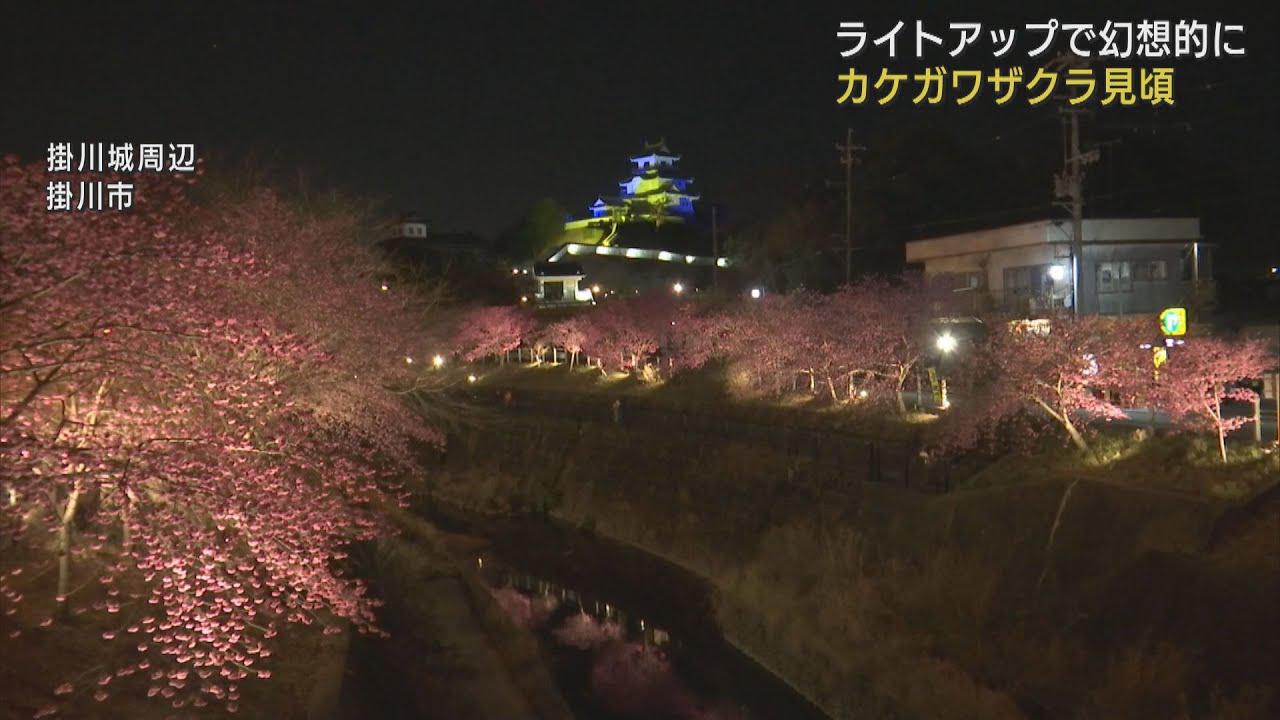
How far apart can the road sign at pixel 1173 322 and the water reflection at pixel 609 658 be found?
10.5 m

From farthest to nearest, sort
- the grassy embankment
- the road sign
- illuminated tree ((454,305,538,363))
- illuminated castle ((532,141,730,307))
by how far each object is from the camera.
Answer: illuminated castle ((532,141,730,307)) → illuminated tree ((454,305,538,363)) → the road sign → the grassy embankment

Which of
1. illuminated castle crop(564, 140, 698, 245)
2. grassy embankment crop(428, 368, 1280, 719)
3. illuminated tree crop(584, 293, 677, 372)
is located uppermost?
illuminated castle crop(564, 140, 698, 245)

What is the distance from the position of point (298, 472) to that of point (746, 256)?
4129 cm

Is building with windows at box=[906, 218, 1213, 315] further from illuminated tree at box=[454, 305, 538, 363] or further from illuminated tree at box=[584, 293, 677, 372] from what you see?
illuminated tree at box=[454, 305, 538, 363]

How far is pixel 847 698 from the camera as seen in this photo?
1419 centimetres

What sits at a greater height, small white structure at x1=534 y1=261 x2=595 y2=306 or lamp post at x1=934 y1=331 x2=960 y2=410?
small white structure at x1=534 y1=261 x2=595 y2=306

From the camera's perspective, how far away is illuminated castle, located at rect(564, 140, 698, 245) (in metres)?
84.8

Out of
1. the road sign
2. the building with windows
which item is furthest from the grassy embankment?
the building with windows

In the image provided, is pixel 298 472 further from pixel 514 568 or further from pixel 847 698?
pixel 514 568

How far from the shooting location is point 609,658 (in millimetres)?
18438

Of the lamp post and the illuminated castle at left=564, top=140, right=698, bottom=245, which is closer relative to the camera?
the lamp post

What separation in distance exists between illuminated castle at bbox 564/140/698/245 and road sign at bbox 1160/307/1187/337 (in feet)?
208

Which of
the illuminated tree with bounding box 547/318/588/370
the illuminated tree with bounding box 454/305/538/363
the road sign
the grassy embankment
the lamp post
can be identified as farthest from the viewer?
the illuminated tree with bounding box 547/318/588/370

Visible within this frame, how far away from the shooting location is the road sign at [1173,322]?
60.5 ft
